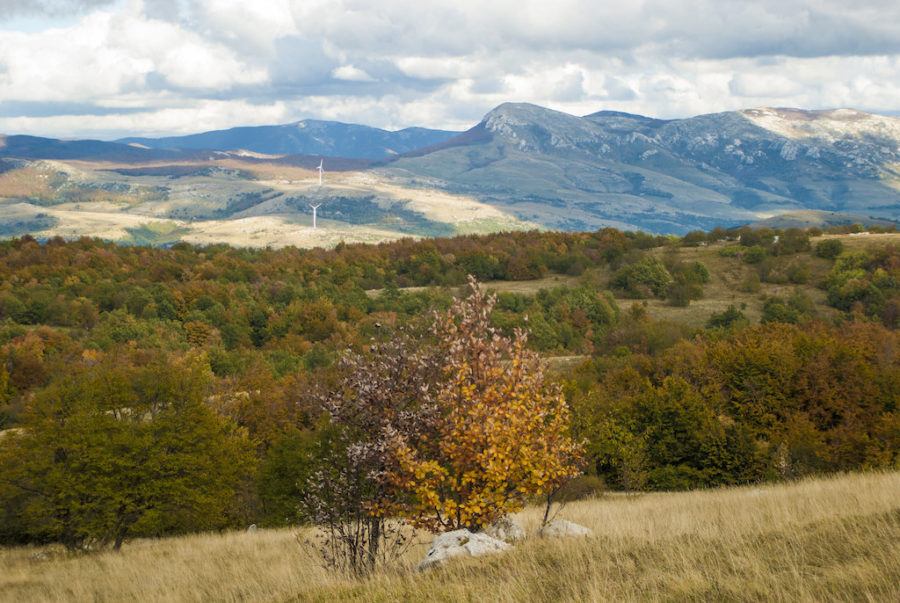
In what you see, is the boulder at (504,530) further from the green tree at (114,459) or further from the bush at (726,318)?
the bush at (726,318)

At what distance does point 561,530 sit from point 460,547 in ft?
9.97

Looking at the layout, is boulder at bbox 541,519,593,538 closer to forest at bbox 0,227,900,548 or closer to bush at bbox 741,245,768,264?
forest at bbox 0,227,900,548

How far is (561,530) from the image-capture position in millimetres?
17375

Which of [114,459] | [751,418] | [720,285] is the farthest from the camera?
[720,285]

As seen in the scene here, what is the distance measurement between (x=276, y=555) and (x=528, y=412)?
1076 centimetres

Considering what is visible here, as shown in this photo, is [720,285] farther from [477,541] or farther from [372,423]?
[477,541]

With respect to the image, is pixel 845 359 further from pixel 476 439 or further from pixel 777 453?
pixel 476 439

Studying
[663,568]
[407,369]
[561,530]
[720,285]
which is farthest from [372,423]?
[720,285]

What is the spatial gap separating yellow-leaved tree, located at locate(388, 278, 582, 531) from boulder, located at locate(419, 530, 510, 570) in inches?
19.3

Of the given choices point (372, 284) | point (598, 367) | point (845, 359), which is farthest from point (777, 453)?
point (372, 284)

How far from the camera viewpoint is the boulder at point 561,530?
17.2 m

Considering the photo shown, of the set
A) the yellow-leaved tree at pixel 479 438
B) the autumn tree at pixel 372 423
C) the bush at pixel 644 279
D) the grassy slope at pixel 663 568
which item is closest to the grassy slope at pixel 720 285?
the bush at pixel 644 279

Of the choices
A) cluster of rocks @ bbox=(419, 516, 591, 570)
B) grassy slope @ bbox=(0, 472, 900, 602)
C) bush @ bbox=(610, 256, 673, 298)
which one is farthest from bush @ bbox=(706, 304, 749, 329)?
cluster of rocks @ bbox=(419, 516, 591, 570)

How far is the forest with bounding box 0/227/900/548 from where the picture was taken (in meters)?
17.8
